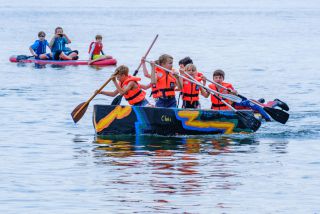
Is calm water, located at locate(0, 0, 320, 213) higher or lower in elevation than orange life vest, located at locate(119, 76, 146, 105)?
lower

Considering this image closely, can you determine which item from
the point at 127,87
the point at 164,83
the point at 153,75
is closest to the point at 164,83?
the point at 164,83

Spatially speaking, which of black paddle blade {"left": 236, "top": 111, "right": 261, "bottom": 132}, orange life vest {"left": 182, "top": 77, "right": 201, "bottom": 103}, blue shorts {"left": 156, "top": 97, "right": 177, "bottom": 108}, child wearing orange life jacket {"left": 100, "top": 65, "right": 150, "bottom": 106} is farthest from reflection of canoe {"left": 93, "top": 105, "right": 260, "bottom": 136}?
orange life vest {"left": 182, "top": 77, "right": 201, "bottom": 103}

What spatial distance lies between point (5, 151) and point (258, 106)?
203 inches

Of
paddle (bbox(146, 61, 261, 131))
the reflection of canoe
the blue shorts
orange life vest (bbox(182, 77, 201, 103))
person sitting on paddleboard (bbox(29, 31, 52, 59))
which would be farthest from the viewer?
person sitting on paddleboard (bbox(29, 31, 52, 59))

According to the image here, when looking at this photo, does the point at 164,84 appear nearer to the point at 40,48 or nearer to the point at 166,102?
the point at 166,102

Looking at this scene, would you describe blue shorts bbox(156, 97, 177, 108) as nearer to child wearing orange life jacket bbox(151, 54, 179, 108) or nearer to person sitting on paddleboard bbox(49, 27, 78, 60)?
child wearing orange life jacket bbox(151, 54, 179, 108)

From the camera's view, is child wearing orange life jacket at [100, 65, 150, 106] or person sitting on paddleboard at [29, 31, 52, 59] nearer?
child wearing orange life jacket at [100, 65, 150, 106]

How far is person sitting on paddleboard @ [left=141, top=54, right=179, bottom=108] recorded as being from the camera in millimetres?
20781

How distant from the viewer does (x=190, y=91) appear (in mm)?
21484

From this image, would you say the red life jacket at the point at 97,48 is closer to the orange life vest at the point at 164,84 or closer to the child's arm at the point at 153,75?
the orange life vest at the point at 164,84

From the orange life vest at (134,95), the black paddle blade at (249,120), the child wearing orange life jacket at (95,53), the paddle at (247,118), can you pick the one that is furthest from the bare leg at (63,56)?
the black paddle blade at (249,120)

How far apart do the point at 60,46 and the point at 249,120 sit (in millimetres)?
17752

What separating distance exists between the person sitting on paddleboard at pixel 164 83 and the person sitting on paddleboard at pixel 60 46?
15957 millimetres

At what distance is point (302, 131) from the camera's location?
870 inches
